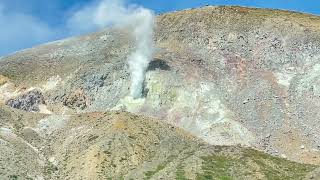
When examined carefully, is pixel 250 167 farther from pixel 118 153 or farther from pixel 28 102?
pixel 28 102

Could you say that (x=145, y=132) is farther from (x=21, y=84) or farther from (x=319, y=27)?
(x=319, y=27)

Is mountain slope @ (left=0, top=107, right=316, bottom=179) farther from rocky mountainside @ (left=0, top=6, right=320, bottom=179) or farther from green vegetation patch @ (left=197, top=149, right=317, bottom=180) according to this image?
rocky mountainside @ (left=0, top=6, right=320, bottom=179)

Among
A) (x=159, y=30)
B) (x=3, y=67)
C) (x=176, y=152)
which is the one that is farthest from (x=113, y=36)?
(x=176, y=152)

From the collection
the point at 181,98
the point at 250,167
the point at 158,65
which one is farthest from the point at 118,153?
the point at 158,65

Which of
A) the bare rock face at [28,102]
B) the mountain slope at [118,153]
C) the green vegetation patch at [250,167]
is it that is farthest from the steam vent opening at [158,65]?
the green vegetation patch at [250,167]

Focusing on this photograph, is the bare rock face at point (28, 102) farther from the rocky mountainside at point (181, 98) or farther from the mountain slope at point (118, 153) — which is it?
the mountain slope at point (118, 153)
